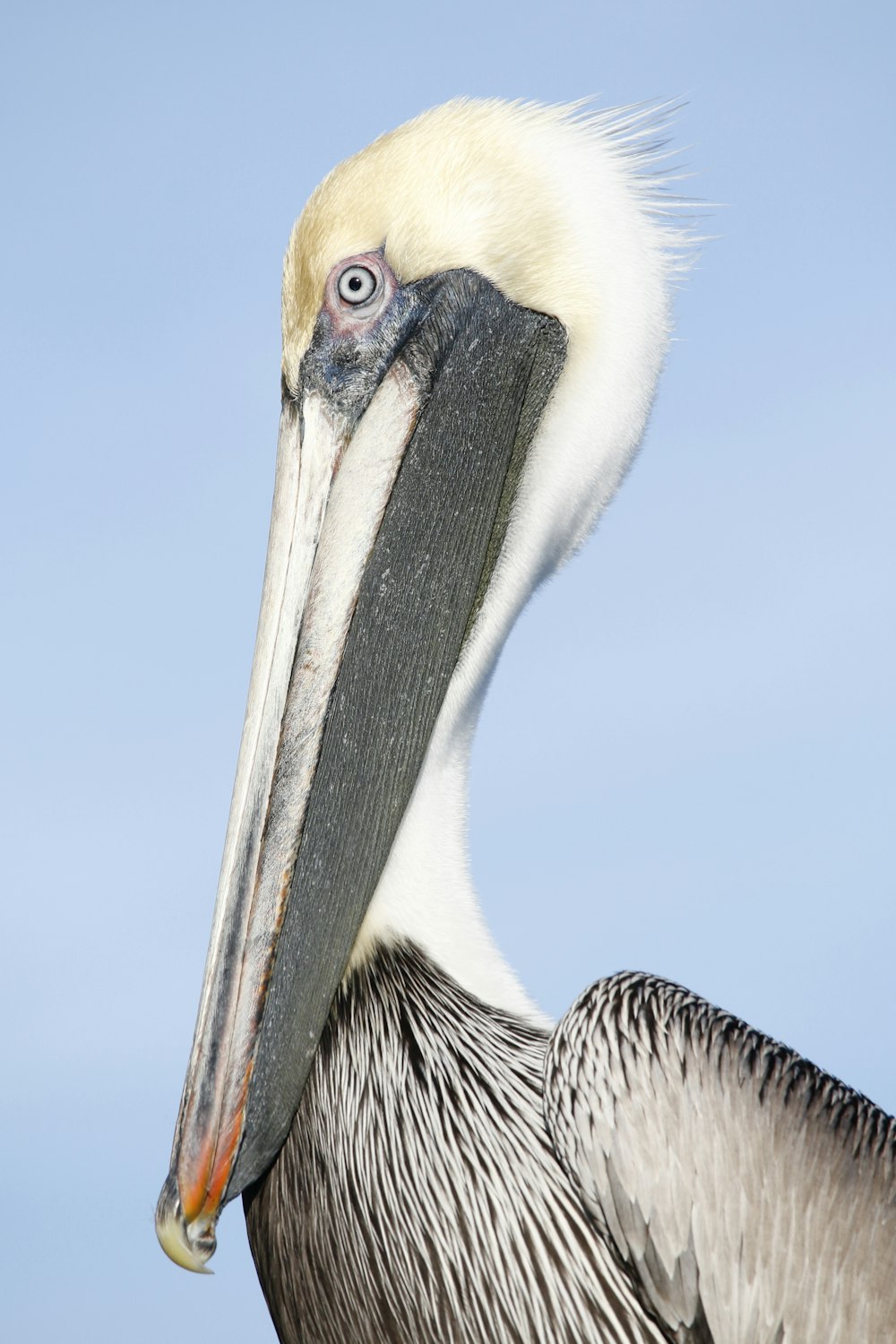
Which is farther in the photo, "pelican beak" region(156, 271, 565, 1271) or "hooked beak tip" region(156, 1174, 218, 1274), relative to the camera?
"pelican beak" region(156, 271, 565, 1271)

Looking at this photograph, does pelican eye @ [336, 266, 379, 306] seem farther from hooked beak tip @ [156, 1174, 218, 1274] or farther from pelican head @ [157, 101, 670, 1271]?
hooked beak tip @ [156, 1174, 218, 1274]

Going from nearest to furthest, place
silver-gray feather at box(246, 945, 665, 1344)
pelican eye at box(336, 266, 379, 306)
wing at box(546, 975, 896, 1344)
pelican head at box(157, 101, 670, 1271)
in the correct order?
wing at box(546, 975, 896, 1344), silver-gray feather at box(246, 945, 665, 1344), pelican head at box(157, 101, 670, 1271), pelican eye at box(336, 266, 379, 306)

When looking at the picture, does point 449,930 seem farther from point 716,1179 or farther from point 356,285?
point 356,285

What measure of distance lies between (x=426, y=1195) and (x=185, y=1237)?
53 centimetres

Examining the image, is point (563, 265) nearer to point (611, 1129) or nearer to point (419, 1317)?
point (611, 1129)

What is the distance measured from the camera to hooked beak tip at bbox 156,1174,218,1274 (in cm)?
331

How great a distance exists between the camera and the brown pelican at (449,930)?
331 cm

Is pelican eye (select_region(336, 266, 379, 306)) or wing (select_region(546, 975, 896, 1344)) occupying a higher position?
pelican eye (select_region(336, 266, 379, 306))

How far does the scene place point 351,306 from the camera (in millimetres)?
3854

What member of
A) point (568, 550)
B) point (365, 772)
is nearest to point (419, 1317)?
point (365, 772)

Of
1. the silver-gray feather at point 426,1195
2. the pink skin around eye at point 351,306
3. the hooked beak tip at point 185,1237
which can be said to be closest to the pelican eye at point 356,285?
the pink skin around eye at point 351,306

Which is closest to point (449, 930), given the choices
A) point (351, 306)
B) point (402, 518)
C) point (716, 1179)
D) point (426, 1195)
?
point (426, 1195)

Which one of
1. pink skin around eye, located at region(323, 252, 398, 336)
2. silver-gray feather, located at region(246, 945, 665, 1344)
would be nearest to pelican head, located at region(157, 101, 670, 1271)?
pink skin around eye, located at region(323, 252, 398, 336)

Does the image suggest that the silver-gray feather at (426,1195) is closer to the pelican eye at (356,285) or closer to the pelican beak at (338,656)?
the pelican beak at (338,656)
